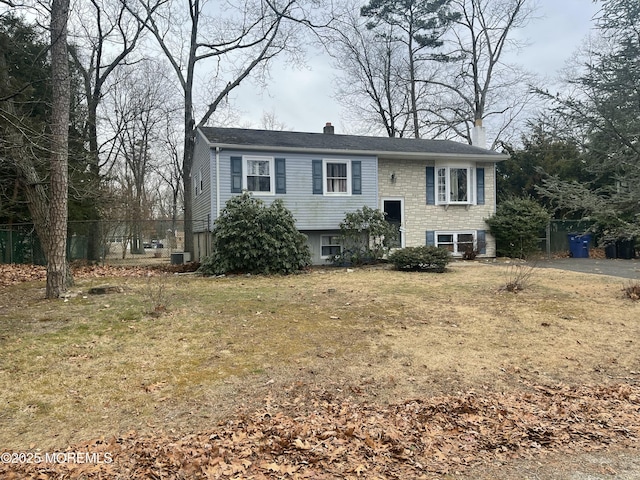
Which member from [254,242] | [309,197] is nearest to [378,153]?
[309,197]

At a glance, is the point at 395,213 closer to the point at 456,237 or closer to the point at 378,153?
the point at 456,237

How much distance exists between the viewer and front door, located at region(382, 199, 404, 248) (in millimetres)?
A: 16688

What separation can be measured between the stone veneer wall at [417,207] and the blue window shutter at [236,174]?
5613 millimetres

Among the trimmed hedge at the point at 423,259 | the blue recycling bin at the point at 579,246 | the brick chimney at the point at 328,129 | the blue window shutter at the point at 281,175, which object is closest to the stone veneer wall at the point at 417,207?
the brick chimney at the point at 328,129

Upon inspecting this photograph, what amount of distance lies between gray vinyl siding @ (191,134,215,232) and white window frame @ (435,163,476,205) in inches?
355

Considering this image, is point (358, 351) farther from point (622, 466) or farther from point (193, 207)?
point (193, 207)

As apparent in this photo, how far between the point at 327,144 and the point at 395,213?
4.55m

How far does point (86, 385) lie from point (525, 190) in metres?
22.3

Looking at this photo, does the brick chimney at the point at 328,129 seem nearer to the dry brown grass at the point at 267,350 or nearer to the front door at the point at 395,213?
the front door at the point at 395,213

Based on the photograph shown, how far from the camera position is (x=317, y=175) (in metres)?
15.0

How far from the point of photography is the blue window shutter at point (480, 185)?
1744 centimetres

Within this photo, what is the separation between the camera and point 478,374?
4.58 meters

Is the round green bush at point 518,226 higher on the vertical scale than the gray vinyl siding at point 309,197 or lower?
lower

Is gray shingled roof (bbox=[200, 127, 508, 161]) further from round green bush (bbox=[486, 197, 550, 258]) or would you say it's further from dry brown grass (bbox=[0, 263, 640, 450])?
dry brown grass (bbox=[0, 263, 640, 450])
